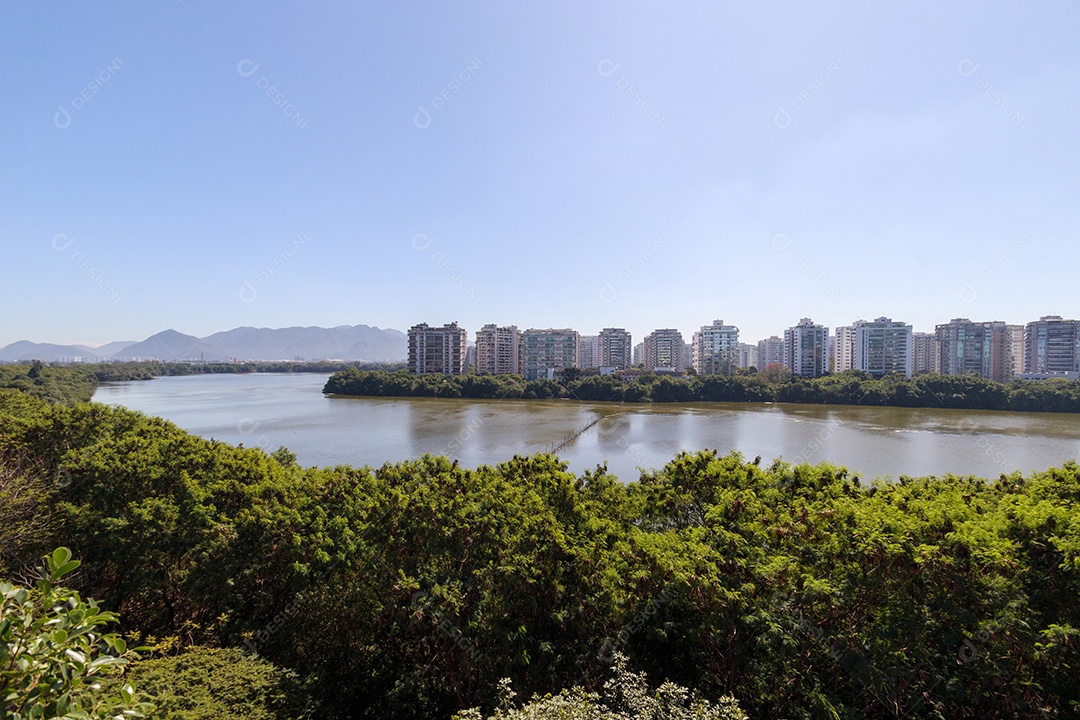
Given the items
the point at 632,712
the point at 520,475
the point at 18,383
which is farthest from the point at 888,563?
the point at 18,383

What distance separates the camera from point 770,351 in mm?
72688

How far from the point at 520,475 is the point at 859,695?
3.44 m

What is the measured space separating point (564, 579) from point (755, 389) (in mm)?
35514

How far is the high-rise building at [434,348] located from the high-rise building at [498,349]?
9.34 ft

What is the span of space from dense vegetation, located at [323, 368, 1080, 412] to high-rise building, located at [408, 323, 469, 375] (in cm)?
1452

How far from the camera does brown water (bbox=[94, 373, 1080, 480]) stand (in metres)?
16.3

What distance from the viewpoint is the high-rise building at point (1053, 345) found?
1887 inches

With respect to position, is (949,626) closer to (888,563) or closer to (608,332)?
(888,563)

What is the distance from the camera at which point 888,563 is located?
11.5 ft

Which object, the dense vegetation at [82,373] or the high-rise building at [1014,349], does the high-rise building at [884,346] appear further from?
the dense vegetation at [82,373]

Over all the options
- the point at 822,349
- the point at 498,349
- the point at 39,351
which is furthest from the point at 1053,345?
the point at 39,351

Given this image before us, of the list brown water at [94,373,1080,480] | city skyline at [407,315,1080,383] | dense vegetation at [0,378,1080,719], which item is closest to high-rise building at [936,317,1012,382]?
city skyline at [407,315,1080,383]

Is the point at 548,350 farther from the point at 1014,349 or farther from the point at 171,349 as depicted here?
the point at 171,349

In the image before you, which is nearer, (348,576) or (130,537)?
(348,576)
